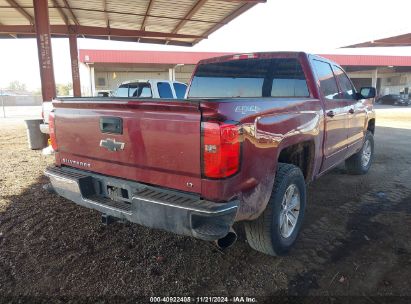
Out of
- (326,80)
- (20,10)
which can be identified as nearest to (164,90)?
(20,10)

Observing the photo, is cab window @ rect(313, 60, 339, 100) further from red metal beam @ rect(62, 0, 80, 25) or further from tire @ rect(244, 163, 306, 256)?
red metal beam @ rect(62, 0, 80, 25)

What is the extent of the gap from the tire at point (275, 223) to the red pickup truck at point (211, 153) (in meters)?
0.01

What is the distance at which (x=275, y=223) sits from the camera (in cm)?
310

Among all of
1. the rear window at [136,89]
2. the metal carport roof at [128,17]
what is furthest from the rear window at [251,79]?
the rear window at [136,89]

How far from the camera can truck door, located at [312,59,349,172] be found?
4203 mm

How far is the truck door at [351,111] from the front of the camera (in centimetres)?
503

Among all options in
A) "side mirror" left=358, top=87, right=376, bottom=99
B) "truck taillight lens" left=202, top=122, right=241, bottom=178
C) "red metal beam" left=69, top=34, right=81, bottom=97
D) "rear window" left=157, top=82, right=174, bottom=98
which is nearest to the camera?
"truck taillight lens" left=202, top=122, right=241, bottom=178

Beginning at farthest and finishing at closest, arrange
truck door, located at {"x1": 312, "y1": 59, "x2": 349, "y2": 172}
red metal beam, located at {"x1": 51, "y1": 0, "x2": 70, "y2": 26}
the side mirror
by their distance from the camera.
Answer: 1. red metal beam, located at {"x1": 51, "y1": 0, "x2": 70, "y2": 26}
2. the side mirror
3. truck door, located at {"x1": 312, "y1": 59, "x2": 349, "y2": 172}

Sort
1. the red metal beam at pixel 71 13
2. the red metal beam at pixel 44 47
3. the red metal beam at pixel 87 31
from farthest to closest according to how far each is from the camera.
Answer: the red metal beam at pixel 87 31 < the red metal beam at pixel 71 13 < the red metal beam at pixel 44 47

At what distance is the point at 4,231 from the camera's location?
3.91 m

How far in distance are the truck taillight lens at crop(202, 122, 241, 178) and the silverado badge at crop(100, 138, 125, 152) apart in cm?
86

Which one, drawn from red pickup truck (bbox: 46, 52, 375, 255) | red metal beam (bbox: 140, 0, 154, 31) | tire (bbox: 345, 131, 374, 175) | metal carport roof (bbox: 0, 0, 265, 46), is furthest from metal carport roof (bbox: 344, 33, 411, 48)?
red pickup truck (bbox: 46, 52, 375, 255)

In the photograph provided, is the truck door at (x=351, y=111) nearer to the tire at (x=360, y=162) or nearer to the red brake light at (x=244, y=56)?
the tire at (x=360, y=162)

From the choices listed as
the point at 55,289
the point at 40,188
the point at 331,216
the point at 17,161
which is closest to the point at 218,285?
the point at 55,289
